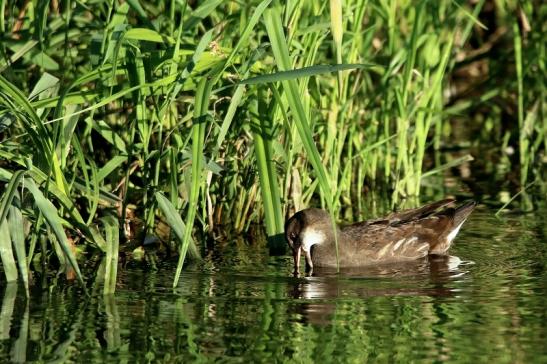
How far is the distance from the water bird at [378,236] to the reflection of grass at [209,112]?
25 centimetres

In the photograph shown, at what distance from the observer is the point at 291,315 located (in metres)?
6.19

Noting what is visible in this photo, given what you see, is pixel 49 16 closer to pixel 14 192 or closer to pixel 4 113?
pixel 4 113

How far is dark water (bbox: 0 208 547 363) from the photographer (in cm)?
549

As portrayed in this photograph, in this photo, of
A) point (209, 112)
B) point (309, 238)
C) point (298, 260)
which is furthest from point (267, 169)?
point (298, 260)

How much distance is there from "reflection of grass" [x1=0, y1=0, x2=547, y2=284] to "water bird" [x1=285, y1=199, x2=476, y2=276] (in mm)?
255

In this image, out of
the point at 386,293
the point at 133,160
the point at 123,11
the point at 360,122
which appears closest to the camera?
the point at 386,293

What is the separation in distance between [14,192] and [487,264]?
9.17ft

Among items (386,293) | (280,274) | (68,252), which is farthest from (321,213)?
(68,252)

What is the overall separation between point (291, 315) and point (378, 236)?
6.59 feet

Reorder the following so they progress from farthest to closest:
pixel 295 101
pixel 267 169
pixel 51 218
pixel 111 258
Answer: pixel 267 169, pixel 111 258, pixel 51 218, pixel 295 101

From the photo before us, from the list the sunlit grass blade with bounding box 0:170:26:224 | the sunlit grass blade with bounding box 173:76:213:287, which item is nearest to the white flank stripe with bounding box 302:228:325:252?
the sunlit grass blade with bounding box 173:76:213:287

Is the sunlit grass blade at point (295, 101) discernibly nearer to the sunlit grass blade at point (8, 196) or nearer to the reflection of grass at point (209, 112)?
the reflection of grass at point (209, 112)

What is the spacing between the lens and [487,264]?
24.6 feet

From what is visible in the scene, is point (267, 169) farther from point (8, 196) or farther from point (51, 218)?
point (8, 196)
